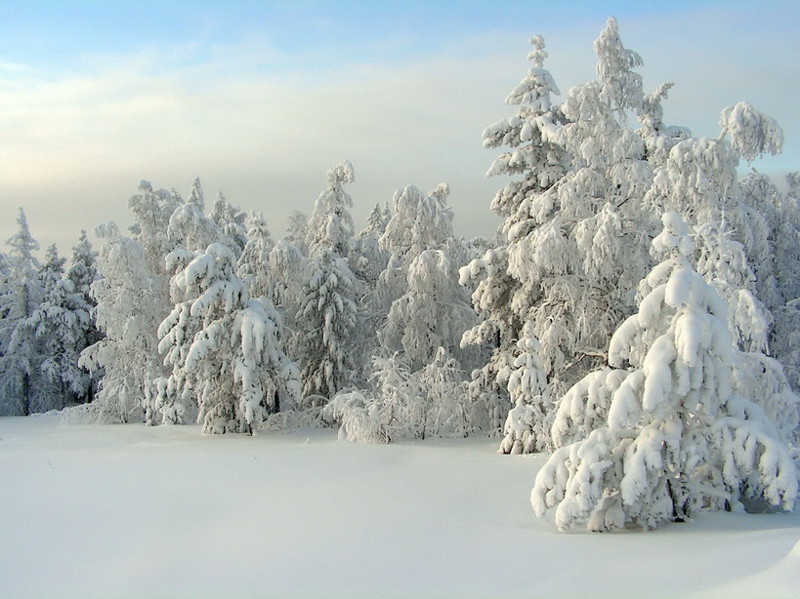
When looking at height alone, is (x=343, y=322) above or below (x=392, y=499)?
above

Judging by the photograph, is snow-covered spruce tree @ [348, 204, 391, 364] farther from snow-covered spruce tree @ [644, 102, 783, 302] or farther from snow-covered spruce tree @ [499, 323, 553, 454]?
snow-covered spruce tree @ [644, 102, 783, 302]

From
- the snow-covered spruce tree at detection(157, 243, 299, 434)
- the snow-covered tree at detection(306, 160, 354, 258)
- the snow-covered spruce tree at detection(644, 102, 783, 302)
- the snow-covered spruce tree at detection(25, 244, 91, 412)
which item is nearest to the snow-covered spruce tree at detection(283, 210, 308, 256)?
the snow-covered tree at detection(306, 160, 354, 258)

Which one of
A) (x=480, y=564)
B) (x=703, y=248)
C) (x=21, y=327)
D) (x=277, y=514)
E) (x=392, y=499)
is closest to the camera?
(x=480, y=564)

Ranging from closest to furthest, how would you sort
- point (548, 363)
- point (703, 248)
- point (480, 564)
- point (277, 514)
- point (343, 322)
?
point (480, 564), point (277, 514), point (703, 248), point (548, 363), point (343, 322)

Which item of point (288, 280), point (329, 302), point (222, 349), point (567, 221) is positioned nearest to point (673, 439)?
point (567, 221)

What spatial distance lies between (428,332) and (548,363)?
645 centimetres

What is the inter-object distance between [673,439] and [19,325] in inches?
1482

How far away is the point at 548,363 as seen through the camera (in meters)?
17.8

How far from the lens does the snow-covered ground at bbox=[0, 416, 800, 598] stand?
664 cm

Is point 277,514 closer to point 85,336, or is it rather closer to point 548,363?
point 548,363

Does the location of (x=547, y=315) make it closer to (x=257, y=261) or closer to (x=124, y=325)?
(x=257, y=261)

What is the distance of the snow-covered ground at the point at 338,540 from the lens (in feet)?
21.8

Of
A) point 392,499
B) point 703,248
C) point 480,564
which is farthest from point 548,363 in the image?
point 480,564

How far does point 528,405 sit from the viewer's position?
1703 centimetres
